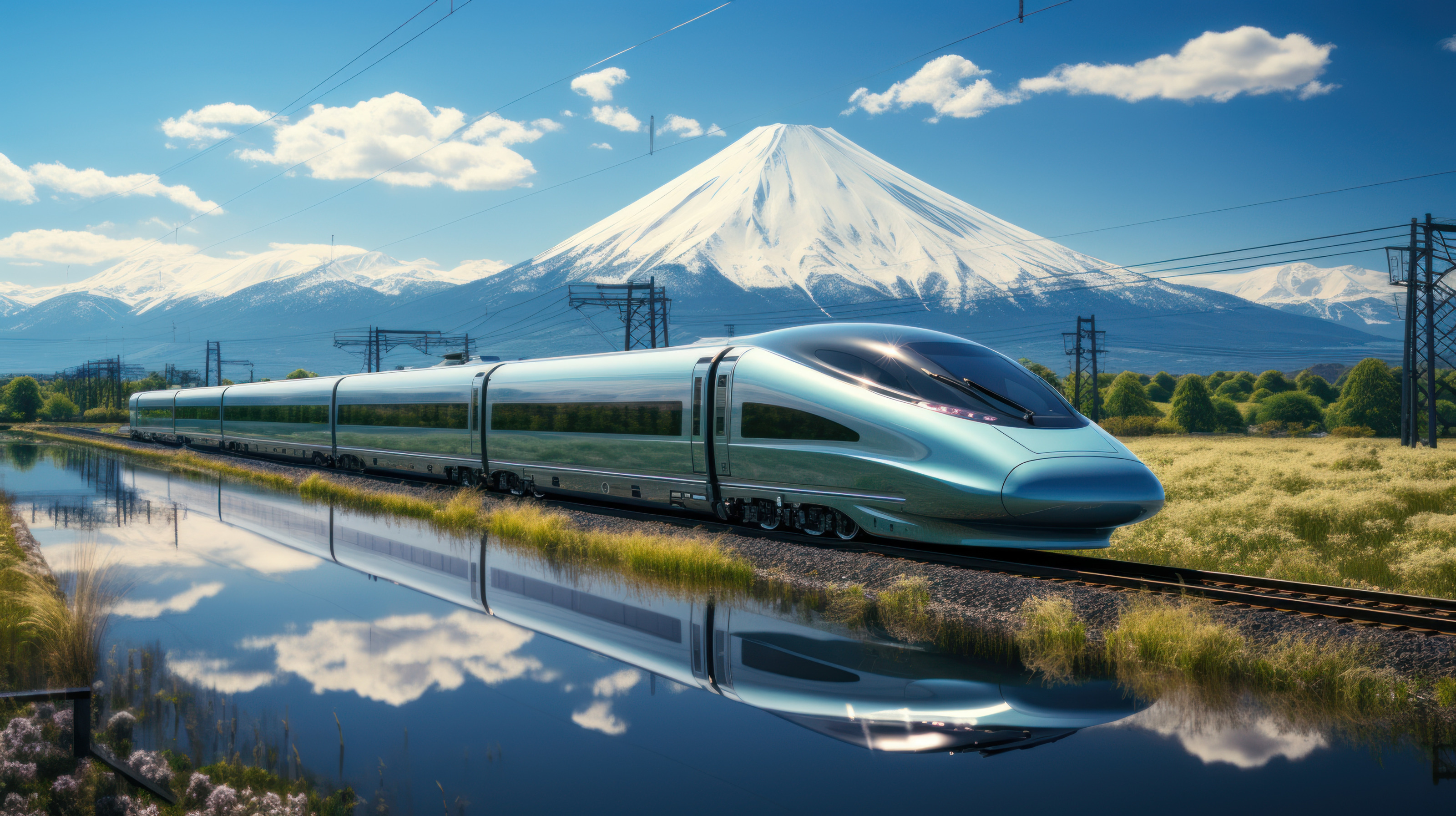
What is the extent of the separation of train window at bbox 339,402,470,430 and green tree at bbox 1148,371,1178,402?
117079mm

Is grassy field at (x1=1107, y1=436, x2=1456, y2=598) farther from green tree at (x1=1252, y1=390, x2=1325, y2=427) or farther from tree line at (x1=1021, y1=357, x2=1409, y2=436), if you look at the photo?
green tree at (x1=1252, y1=390, x2=1325, y2=427)

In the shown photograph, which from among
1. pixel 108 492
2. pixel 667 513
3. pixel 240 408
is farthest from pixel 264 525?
pixel 240 408

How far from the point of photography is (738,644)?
702 cm

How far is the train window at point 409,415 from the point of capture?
1991 cm

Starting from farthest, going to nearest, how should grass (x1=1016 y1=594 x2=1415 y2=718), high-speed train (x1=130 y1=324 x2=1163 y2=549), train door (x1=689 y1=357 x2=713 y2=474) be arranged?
train door (x1=689 y1=357 x2=713 y2=474) < high-speed train (x1=130 y1=324 x2=1163 y2=549) < grass (x1=1016 y1=594 x2=1415 y2=718)

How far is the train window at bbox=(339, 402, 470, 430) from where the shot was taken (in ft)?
65.3

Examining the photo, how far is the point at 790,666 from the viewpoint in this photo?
638cm

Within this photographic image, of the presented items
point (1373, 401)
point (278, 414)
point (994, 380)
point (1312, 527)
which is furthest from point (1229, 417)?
point (994, 380)

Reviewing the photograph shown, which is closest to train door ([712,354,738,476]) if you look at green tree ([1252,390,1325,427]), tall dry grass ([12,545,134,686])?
tall dry grass ([12,545,134,686])

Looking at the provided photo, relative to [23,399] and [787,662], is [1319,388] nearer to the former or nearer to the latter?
[787,662]

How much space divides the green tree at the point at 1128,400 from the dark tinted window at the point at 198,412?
80.0m

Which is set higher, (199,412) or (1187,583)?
(199,412)

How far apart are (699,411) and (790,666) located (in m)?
6.86

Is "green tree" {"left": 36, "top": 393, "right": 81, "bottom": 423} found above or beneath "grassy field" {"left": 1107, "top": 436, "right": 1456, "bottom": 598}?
above
